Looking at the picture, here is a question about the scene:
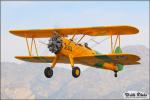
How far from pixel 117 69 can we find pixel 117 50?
2.34m

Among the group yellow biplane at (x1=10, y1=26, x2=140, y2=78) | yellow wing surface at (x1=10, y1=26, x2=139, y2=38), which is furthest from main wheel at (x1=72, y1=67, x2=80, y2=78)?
yellow wing surface at (x1=10, y1=26, x2=139, y2=38)

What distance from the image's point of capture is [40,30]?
31000mm

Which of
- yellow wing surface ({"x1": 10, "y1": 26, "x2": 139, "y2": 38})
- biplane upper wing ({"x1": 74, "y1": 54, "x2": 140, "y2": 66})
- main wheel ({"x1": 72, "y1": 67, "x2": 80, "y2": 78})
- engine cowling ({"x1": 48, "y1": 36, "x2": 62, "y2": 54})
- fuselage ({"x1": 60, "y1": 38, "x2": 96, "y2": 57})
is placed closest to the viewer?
main wheel ({"x1": 72, "y1": 67, "x2": 80, "y2": 78})

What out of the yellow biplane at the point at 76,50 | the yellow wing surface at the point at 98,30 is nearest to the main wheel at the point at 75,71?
the yellow biplane at the point at 76,50

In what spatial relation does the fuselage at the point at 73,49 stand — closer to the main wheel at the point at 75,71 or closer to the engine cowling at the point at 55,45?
the engine cowling at the point at 55,45

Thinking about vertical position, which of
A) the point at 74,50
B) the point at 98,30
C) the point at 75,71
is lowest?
the point at 75,71

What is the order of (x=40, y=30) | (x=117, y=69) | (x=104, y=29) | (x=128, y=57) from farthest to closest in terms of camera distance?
(x=117, y=69) < (x=40, y=30) < (x=104, y=29) < (x=128, y=57)

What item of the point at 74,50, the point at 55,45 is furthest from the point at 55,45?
the point at 74,50

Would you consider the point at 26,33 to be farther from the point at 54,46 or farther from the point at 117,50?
the point at 117,50

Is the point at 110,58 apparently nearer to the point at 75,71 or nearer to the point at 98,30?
the point at 98,30

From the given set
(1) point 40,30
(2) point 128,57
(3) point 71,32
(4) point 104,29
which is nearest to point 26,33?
(1) point 40,30

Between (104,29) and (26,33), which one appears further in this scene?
(26,33)

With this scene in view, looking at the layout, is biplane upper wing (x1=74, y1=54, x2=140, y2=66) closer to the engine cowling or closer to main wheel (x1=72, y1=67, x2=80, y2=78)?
main wheel (x1=72, y1=67, x2=80, y2=78)

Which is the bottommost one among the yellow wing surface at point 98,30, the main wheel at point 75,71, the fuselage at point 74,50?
the main wheel at point 75,71
